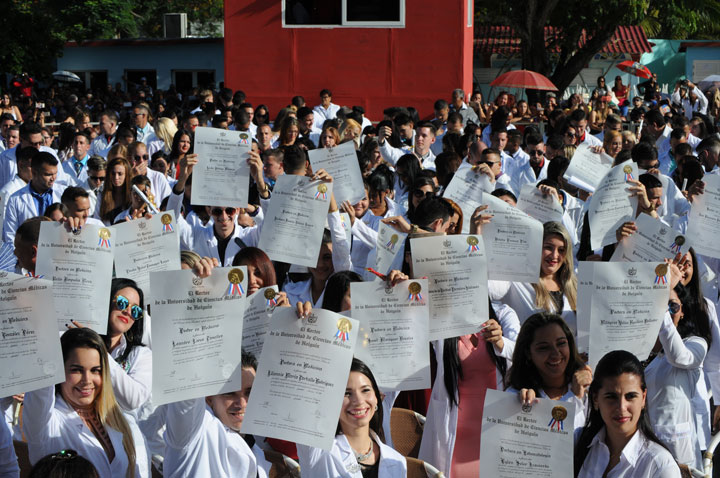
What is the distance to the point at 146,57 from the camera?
36.3 m

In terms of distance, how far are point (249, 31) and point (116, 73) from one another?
19.1 metres

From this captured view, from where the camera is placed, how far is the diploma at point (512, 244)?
5852 mm

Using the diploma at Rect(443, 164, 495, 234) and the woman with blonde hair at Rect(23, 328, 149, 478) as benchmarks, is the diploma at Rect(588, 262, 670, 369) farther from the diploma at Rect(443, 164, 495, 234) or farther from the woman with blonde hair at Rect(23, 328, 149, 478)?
the diploma at Rect(443, 164, 495, 234)

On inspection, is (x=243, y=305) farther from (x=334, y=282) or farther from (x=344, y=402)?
(x=334, y=282)

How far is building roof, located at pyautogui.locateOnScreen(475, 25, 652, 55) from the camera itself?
38.1 metres

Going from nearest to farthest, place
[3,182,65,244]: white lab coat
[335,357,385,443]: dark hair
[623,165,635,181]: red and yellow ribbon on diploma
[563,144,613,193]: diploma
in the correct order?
1. [335,357,385,443]: dark hair
2. [623,165,635,181]: red and yellow ribbon on diploma
3. [563,144,613,193]: diploma
4. [3,182,65,244]: white lab coat

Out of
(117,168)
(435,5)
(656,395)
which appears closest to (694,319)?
(656,395)

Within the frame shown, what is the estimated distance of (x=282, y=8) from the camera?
1875 cm

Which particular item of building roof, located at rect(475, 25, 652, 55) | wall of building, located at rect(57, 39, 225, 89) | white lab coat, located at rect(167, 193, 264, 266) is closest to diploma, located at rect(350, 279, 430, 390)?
white lab coat, located at rect(167, 193, 264, 266)

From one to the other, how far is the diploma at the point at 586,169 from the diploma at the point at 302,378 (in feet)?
16.6

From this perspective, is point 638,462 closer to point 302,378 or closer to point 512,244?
point 302,378

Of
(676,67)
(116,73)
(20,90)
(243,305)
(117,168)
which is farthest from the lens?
(676,67)

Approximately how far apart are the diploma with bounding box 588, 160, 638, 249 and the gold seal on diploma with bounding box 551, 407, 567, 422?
3144 millimetres

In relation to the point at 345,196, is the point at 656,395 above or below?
below
